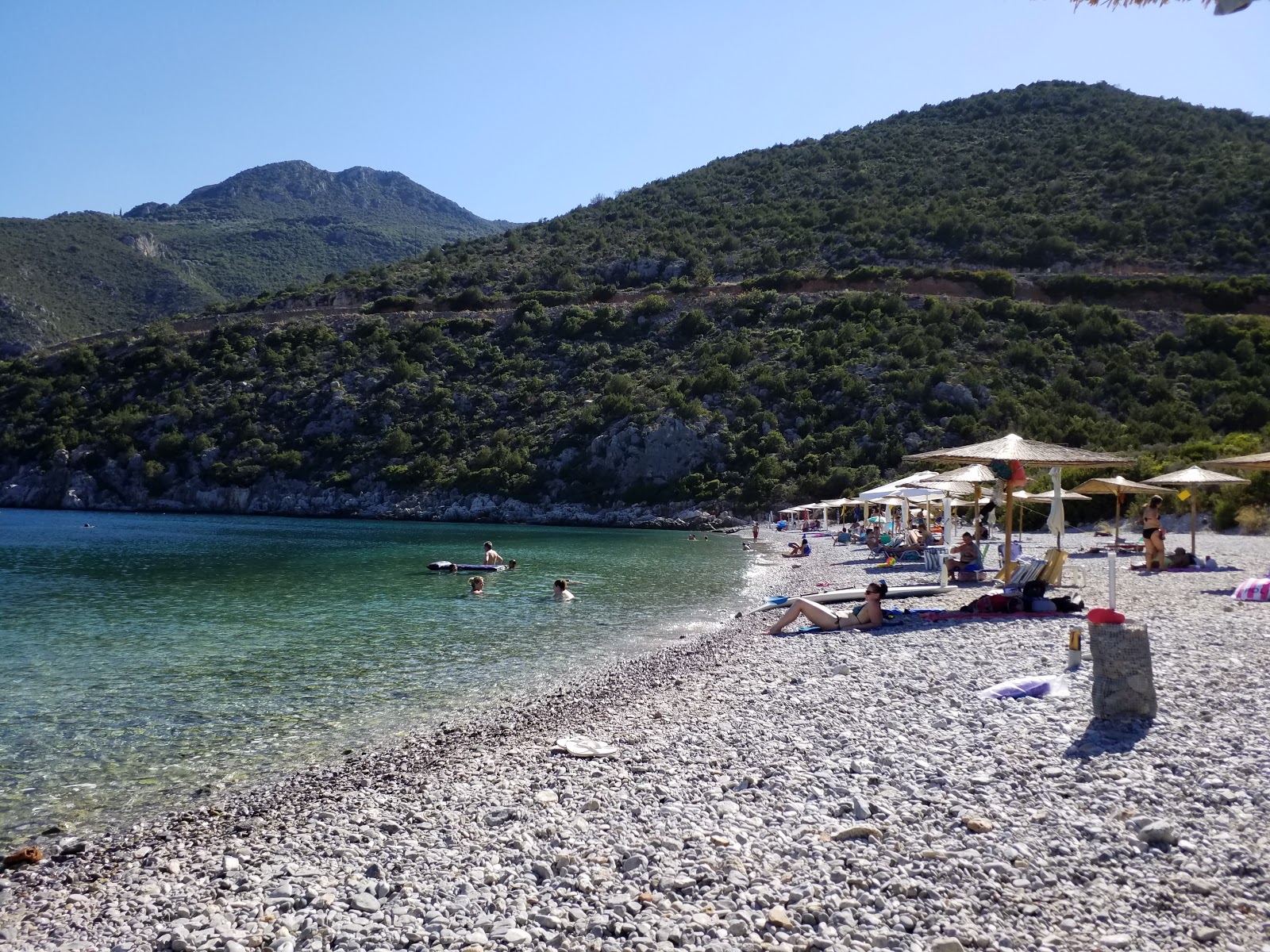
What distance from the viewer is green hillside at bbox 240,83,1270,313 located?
59.9m

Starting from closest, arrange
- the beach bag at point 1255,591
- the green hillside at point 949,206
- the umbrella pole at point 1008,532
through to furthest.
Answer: the beach bag at point 1255,591, the umbrella pole at point 1008,532, the green hillside at point 949,206

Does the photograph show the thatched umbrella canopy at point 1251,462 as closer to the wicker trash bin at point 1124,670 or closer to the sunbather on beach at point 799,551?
the wicker trash bin at point 1124,670

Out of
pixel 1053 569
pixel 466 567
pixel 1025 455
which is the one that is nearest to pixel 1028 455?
pixel 1025 455

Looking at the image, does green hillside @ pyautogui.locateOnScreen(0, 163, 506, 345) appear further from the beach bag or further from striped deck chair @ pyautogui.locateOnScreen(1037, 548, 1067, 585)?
the beach bag

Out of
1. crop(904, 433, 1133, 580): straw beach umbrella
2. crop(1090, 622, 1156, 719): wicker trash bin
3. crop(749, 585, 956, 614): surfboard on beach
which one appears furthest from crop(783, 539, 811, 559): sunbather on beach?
crop(1090, 622, 1156, 719): wicker trash bin

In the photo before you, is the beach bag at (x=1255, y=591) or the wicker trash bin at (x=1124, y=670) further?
the beach bag at (x=1255, y=591)

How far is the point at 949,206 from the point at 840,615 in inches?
2446

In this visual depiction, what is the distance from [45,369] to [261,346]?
1575cm

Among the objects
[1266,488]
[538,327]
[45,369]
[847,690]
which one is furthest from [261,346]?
[847,690]

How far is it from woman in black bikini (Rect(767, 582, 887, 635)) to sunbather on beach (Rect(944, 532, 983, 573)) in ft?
18.0

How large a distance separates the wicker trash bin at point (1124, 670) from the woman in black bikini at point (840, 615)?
623 centimetres

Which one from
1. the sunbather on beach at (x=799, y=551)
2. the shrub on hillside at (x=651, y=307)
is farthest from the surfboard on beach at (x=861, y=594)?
the shrub on hillside at (x=651, y=307)

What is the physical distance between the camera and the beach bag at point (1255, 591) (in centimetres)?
1227

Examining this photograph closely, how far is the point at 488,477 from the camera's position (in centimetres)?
5588
